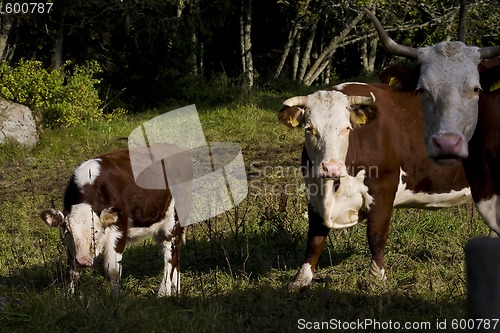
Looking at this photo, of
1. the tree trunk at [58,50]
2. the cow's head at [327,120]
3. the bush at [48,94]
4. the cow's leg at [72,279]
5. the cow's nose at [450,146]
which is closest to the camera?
the cow's nose at [450,146]

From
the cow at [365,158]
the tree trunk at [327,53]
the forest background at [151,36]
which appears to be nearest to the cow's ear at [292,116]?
the cow at [365,158]

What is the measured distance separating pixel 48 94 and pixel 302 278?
10.4 meters

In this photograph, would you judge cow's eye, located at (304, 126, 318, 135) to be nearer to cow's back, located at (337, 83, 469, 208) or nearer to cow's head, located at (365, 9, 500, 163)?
cow's back, located at (337, 83, 469, 208)

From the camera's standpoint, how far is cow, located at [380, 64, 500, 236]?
5.05 meters

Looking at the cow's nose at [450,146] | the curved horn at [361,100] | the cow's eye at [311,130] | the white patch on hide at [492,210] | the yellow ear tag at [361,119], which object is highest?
the curved horn at [361,100]

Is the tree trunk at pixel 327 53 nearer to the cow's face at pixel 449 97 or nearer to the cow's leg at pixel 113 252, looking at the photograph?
the cow's leg at pixel 113 252

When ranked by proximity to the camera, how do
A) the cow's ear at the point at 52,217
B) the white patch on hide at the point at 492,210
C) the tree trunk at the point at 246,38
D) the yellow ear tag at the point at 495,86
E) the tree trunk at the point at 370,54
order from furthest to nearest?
the tree trunk at the point at 370,54, the tree trunk at the point at 246,38, the cow's ear at the point at 52,217, the white patch on hide at the point at 492,210, the yellow ear tag at the point at 495,86

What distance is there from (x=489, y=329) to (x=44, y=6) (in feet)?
54.2

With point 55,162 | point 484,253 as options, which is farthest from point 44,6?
point 484,253

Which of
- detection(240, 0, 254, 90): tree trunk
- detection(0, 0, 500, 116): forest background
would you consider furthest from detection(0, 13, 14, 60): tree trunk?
detection(240, 0, 254, 90): tree trunk

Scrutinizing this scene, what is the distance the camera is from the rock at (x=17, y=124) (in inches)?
553

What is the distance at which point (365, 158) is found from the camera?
22.1ft

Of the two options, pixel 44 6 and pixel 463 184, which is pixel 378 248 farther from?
pixel 44 6

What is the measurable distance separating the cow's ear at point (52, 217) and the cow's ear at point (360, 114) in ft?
9.29
